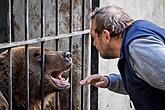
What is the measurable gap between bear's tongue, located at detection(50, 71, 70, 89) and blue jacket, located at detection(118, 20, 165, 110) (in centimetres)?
96

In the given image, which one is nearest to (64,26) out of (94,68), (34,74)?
(94,68)

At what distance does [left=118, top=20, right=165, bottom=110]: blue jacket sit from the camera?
308 centimetres

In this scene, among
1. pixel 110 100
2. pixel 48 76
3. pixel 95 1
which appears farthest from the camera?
pixel 110 100

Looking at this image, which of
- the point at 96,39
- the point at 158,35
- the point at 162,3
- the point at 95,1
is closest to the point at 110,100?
the point at 95,1

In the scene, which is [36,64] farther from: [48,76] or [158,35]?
[158,35]

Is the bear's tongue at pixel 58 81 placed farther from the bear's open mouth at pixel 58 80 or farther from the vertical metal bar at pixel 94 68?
the vertical metal bar at pixel 94 68

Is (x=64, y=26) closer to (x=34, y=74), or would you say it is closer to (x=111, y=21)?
(x=34, y=74)

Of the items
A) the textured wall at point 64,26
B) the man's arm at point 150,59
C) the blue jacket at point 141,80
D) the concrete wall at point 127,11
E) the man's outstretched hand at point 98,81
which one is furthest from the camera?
the concrete wall at point 127,11

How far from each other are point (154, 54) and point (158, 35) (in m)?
0.24

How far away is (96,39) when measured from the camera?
3459mm

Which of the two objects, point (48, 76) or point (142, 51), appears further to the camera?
point (48, 76)

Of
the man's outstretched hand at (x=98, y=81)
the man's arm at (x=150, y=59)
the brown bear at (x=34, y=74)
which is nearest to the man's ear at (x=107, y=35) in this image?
the man's arm at (x=150, y=59)

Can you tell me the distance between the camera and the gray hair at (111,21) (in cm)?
333

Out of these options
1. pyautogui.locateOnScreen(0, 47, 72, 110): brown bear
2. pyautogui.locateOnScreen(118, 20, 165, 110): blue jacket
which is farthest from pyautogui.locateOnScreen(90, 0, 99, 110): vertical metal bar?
pyautogui.locateOnScreen(118, 20, 165, 110): blue jacket
